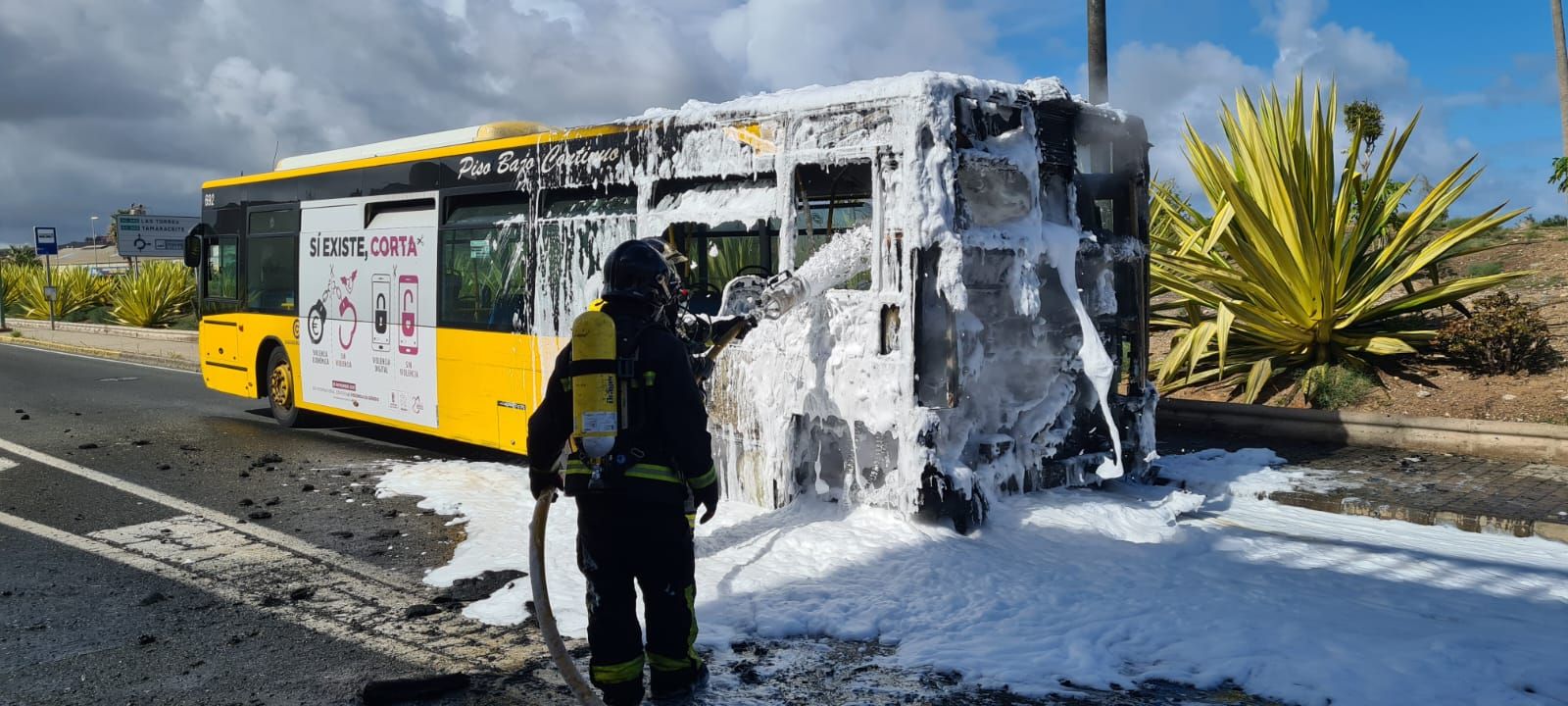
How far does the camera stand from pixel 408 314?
918 cm

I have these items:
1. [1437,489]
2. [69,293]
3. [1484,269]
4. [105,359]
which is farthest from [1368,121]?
[69,293]

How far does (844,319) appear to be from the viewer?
614 cm

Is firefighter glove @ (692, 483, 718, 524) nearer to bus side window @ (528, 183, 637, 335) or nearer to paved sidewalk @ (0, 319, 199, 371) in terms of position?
bus side window @ (528, 183, 637, 335)

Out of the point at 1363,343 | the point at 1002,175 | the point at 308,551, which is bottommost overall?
the point at 308,551

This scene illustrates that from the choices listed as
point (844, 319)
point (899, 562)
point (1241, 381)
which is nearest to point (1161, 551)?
point (899, 562)

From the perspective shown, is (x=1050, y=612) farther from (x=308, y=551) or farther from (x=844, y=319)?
(x=308, y=551)

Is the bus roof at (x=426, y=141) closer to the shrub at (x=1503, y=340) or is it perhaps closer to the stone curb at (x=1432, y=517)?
the stone curb at (x=1432, y=517)

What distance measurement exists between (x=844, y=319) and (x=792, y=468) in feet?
3.05

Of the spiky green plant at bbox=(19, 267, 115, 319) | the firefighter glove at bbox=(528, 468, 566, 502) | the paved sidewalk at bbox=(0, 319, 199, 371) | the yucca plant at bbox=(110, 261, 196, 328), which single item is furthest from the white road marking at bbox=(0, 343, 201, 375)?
the firefighter glove at bbox=(528, 468, 566, 502)

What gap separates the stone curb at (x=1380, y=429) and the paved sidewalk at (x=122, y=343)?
50.7ft

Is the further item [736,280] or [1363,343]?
[1363,343]

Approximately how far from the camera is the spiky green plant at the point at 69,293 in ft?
109

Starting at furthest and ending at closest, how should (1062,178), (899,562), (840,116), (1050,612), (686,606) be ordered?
(1062,178) < (840,116) < (899,562) < (1050,612) < (686,606)

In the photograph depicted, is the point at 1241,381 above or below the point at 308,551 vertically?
above
